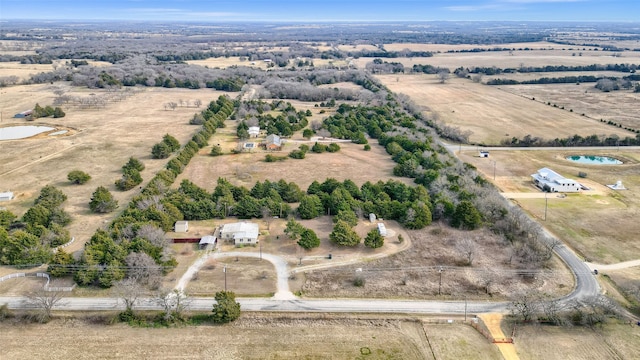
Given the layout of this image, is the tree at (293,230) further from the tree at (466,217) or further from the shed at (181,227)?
the tree at (466,217)

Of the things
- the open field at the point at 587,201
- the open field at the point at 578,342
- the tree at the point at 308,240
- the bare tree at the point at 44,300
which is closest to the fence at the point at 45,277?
A: the bare tree at the point at 44,300

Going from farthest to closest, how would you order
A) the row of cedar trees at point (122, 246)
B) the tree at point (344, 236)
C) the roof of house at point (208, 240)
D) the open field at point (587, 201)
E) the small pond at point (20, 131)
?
the small pond at point (20, 131)
the open field at point (587, 201)
the tree at point (344, 236)
the roof of house at point (208, 240)
the row of cedar trees at point (122, 246)

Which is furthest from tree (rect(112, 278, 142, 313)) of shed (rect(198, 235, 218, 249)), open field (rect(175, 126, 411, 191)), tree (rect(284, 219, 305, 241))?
open field (rect(175, 126, 411, 191))

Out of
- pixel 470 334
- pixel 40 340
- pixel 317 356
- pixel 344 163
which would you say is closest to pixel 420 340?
pixel 470 334

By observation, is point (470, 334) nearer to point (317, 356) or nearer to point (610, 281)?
point (317, 356)

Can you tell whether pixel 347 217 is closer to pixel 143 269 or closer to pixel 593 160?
pixel 143 269

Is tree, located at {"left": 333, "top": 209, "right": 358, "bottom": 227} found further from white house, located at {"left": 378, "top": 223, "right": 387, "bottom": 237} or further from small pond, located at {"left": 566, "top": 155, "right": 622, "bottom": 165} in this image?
small pond, located at {"left": 566, "top": 155, "right": 622, "bottom": 165}

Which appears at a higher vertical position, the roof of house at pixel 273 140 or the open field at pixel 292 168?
the roof of house at pixel 273 140
